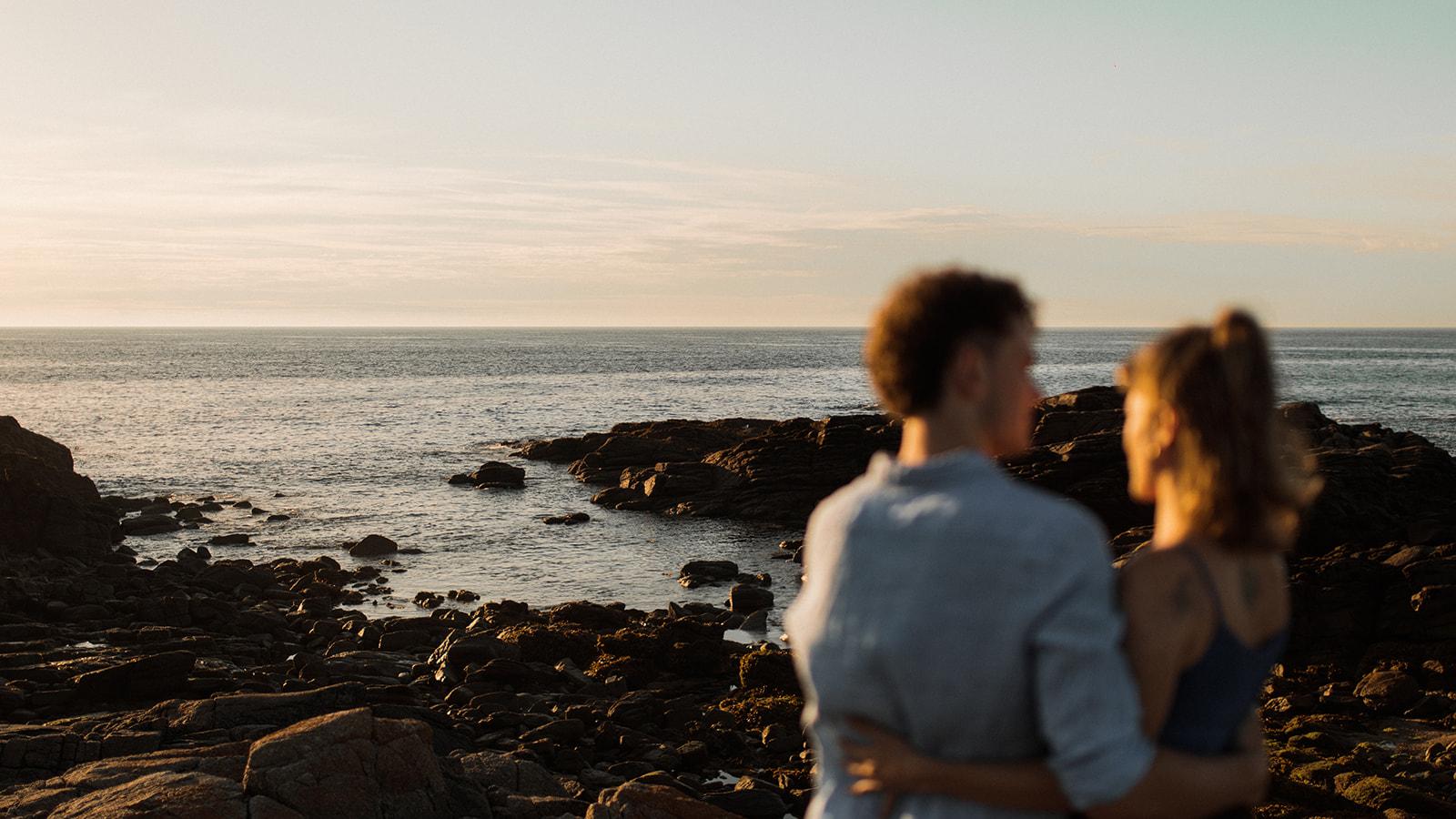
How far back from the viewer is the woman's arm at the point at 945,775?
2.30 meters

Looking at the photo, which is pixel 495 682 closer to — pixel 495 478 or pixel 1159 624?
pixel 1159 624

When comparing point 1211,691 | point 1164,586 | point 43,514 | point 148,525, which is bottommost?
point 148,525

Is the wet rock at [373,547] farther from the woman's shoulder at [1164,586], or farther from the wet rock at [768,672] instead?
the woman's shoulder at [1164,586]

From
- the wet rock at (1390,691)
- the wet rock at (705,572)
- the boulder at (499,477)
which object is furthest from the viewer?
the boulder at (499,477)

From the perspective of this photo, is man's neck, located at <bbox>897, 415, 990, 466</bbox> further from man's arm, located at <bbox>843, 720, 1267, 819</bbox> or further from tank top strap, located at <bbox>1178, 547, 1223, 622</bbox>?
man's arm, located at <bbox>843, 720, 1267, 819</bbox>

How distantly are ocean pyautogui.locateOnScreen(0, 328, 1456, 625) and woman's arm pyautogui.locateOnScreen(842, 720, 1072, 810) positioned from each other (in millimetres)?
6388

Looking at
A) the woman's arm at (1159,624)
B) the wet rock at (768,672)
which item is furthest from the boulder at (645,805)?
the wet rock at (768,672)

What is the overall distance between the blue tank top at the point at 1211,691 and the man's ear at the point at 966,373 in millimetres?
538

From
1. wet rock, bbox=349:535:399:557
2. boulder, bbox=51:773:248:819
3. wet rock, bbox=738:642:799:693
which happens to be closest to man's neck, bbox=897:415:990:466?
boulder, bbox=51:773:248:819

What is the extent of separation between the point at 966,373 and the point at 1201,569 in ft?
2.06

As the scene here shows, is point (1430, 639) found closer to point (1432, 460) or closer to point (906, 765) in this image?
point (1432, 460)

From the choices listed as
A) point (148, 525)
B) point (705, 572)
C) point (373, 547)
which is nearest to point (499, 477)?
point (148, 525)

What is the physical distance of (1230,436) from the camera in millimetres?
2402

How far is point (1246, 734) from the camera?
2.59 meters
